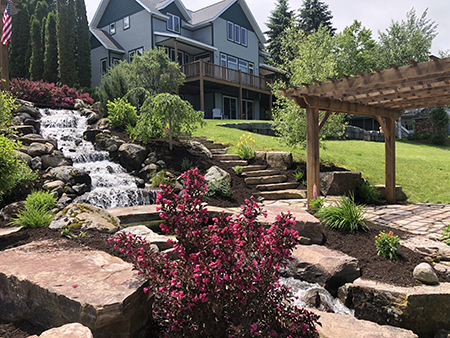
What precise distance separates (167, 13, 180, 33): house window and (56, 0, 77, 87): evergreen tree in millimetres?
5861

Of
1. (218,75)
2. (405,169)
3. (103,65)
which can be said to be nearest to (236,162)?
(405,169)

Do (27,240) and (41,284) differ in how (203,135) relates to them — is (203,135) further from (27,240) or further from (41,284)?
(41,284)

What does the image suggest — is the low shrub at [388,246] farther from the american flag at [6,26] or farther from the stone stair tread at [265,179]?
the american flag at [6,26]

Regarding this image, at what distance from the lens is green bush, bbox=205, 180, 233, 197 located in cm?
753

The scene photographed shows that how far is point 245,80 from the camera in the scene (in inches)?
856

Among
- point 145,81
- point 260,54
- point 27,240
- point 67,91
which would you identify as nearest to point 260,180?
point 27,240

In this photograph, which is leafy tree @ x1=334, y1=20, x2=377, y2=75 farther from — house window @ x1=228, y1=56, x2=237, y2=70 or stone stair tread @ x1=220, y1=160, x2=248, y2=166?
stone stair tread @ x1=220, y1=160, x2=248, y2=166

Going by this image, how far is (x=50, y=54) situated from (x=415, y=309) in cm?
2188

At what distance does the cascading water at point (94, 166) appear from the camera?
7.13 metres

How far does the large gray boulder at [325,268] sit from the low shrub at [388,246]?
458mm

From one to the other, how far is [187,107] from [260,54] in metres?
20.2

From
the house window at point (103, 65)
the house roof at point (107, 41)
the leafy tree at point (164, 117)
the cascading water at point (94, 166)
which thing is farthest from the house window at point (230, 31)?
the leafy tree at point (164, 117)

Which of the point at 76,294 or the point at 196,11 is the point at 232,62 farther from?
the point at 76,294

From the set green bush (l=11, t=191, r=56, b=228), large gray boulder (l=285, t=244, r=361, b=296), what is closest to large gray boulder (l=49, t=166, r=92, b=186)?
green bush (l=11, t=191, r=56, b=228)
